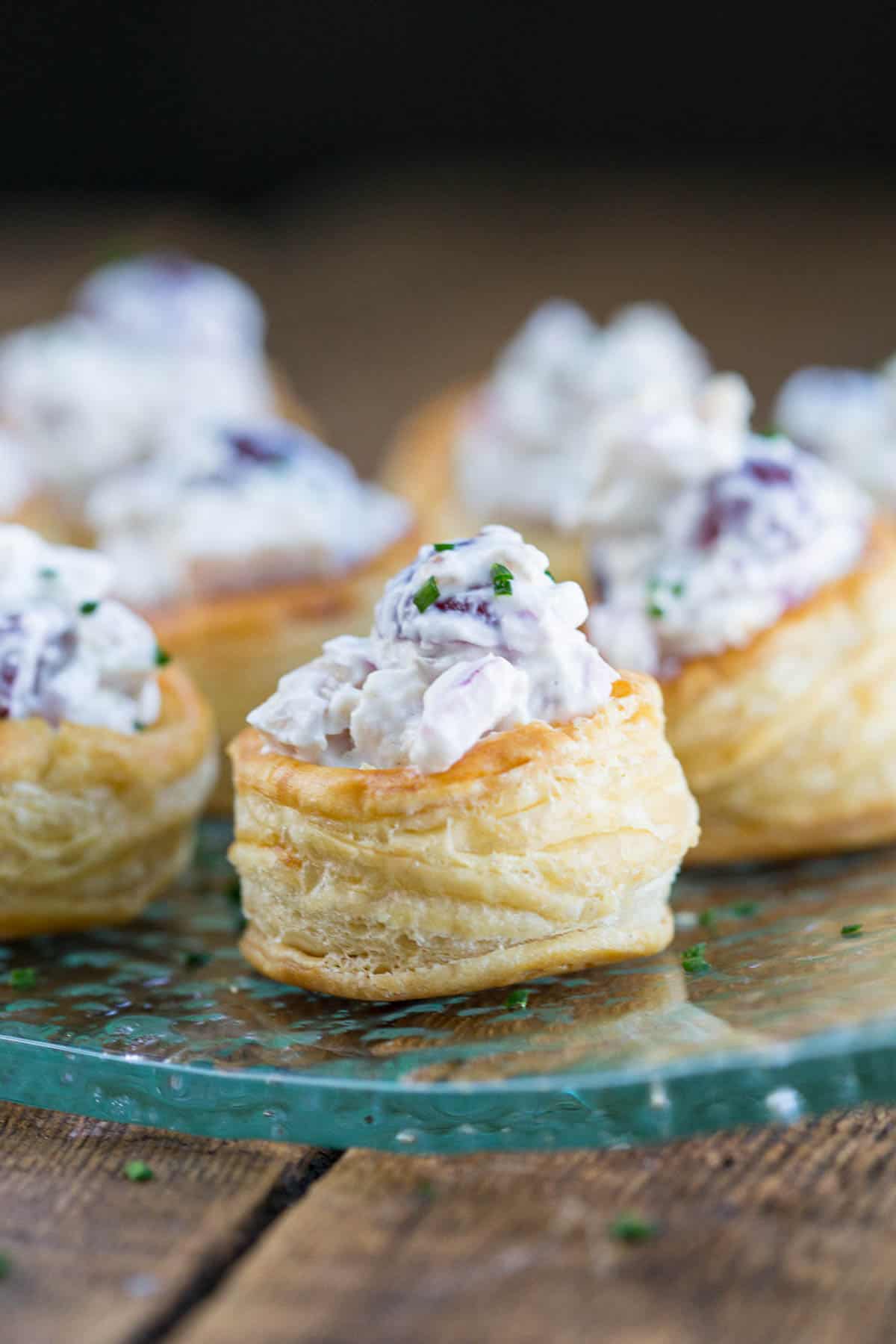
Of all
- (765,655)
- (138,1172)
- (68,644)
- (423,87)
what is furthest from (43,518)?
(423,87)

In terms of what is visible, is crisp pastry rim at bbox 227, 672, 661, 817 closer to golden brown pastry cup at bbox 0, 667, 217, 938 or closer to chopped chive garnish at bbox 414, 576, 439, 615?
chopped chive garnish at bbox 414, 576, 439, 615

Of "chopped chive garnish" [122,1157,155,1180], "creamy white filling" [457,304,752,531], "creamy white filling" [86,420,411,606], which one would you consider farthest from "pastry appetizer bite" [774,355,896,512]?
"chopped chive garnish" [122,1157,155,1180]

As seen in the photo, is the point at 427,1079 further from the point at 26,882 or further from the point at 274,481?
the point at 274,481

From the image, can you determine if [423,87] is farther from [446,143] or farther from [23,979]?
[23,979]

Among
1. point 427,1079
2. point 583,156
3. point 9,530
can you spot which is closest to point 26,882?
point 9,530

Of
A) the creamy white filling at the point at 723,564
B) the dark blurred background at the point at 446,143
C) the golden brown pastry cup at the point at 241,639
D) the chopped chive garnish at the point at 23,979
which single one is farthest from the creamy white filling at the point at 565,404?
the dark blurred background at the point at 446,143

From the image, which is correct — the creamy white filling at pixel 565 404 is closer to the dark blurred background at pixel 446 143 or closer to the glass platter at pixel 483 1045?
the glass platter at pixel 483 1045
